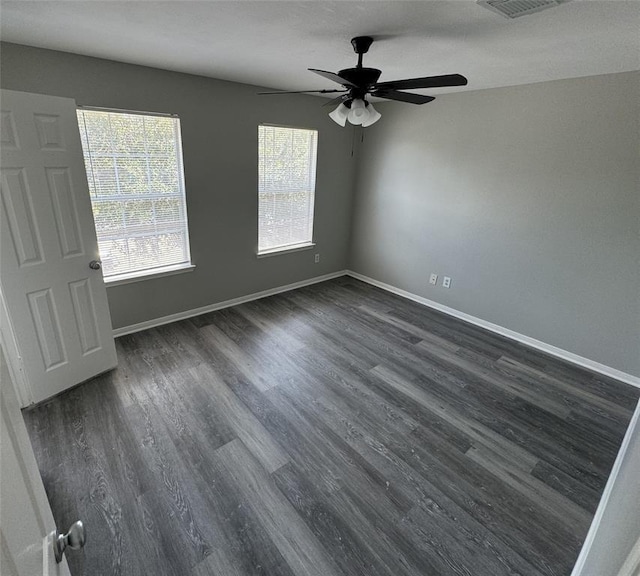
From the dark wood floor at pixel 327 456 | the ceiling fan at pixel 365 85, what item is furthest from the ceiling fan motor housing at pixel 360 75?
the dark wood floor at pixel 327 456

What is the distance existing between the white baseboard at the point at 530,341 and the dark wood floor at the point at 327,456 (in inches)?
4.6

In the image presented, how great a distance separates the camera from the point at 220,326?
357 centimetres

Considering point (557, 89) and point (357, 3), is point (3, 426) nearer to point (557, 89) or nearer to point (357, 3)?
point (357, 3)

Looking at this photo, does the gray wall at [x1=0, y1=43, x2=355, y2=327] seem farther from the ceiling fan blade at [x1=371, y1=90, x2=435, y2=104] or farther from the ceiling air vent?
the ceiling air vent

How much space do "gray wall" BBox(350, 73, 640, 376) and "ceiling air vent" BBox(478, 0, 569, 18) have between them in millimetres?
1784

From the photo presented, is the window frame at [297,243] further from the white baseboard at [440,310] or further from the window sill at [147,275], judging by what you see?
the window sill at [147,275]

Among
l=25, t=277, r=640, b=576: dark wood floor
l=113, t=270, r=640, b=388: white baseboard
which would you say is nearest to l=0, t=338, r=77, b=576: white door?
l=25, t=277, r=640, b=576: dark wood floor

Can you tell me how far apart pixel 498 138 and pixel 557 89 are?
568 millimetres

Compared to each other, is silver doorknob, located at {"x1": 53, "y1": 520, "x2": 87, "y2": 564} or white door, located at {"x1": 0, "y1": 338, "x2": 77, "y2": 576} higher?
white door, located at {"x1": 0, "y1": 338, "x2": 77, "y2": 576}

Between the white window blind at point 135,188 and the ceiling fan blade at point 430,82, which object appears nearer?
the ceiling fan blade at point 430,82

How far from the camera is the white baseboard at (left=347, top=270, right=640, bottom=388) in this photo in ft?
9.91

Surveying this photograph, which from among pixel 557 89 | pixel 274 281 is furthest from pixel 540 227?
pixel 274 281

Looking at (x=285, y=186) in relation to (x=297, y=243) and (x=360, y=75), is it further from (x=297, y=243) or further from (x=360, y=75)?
(x=360, y=75)

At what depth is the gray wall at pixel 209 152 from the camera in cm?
255
